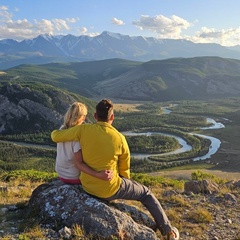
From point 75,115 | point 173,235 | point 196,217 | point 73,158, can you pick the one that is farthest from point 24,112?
point 173,235

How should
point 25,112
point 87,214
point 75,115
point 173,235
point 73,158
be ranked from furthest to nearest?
1. point 25,112
2. point 73,158
3. point 75,115
4. point 173,235
5. point 87,214

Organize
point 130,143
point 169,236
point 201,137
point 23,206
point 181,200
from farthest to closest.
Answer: point 201,137
point 130,143
point 181,200
point 23,206
point 169,236

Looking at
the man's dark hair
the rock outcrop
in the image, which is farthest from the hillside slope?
the man's dark hair

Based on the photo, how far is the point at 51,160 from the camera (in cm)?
12575

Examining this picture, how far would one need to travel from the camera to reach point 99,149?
429 inches

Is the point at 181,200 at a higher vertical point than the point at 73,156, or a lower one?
lower

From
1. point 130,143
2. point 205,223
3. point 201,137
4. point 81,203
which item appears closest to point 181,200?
point 205,223

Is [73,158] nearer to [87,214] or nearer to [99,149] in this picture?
[99,149]

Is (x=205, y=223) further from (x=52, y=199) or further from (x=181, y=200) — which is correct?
(x=52, y=199)

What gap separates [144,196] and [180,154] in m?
127

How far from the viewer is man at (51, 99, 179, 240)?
35.7 ft

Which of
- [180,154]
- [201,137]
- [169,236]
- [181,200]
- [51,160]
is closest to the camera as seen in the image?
[169,236]

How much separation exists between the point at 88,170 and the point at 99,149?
76cm

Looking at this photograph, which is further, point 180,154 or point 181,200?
point 180,154
